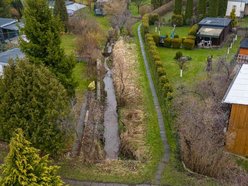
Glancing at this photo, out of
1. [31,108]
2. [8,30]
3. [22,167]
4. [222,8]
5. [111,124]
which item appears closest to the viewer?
[22,167]

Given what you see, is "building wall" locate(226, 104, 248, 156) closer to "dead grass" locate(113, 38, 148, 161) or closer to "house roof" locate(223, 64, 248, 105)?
"house roof" locate(223, 64, 248, 105)

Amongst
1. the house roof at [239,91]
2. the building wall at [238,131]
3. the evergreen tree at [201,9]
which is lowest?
the building wall at [238,131]

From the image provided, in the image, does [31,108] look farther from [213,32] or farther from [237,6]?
[237,6]

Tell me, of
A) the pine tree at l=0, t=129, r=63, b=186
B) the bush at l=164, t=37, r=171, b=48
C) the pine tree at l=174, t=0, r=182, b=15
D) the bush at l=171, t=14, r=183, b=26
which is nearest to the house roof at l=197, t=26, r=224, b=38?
the bush at l=164, t=37, r=171, b=48

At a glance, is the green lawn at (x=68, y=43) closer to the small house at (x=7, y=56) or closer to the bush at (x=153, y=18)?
the small house at (x=7, y=56)

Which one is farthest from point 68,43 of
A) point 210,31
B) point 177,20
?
point 210,31

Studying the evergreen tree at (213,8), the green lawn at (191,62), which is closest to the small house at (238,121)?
the green lawn at (191,62)

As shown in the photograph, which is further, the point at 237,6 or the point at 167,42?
the point at 237,6
